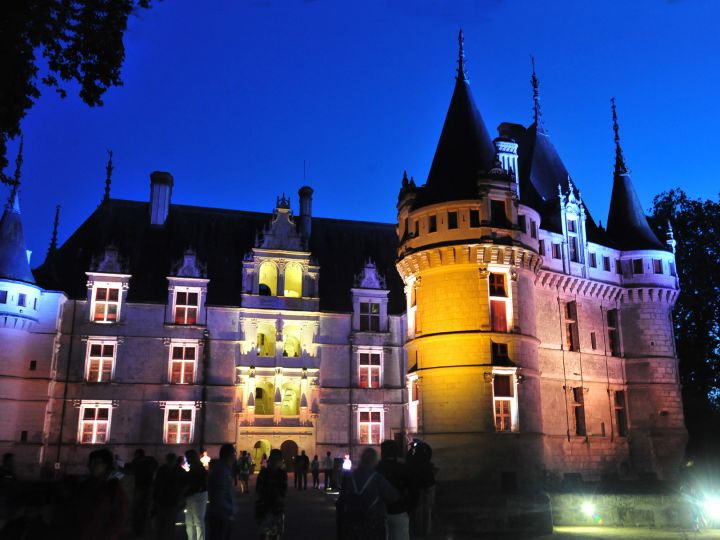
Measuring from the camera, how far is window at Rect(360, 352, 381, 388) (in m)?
31.8

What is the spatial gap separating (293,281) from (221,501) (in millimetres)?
24553

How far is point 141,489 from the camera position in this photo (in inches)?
476

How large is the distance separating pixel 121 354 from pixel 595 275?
69.8ft

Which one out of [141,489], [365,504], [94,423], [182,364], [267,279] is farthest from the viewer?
[267,279]

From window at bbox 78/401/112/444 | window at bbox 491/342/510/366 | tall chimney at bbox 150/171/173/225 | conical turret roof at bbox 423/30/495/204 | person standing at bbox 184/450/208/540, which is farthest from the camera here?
tall chimney at bbox 150/171/173/225

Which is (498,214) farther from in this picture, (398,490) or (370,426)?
(398,490)

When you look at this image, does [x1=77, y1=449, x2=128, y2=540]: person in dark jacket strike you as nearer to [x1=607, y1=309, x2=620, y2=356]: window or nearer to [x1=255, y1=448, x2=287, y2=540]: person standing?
[x1=255, y1=448, x2=287, y2=540]: person standing

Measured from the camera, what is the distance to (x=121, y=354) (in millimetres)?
28828

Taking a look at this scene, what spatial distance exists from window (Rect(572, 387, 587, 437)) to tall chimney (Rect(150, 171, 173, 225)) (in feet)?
70.5

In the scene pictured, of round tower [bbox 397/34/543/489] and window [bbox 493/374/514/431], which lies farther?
window [bbox 493/374/514/431]

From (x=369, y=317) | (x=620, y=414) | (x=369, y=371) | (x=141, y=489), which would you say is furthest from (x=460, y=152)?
(x=141, y=489)

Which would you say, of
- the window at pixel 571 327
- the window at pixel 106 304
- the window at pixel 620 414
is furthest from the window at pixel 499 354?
the window at pixel 106 304

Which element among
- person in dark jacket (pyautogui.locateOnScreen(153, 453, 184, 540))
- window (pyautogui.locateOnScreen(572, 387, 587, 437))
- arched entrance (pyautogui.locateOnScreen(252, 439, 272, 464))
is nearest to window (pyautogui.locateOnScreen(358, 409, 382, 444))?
arched entrance (pyautogui.locateOnScreen(252, 439, 272, 464))

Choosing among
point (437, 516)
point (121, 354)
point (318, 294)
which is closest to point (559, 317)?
point (318, 294)
